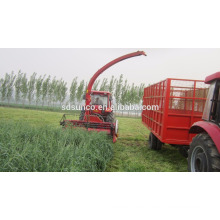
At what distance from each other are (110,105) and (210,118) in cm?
435

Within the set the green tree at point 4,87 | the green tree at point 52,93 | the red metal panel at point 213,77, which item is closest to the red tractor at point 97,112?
the red metal panel at point 213,77

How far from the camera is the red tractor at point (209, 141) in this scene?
6.84 feet

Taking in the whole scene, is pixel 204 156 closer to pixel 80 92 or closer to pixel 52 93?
pixel 80 92

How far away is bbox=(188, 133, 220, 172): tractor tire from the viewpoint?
2042 mm

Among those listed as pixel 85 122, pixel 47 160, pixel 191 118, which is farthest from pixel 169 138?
pixel 85 122

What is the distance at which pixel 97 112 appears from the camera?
20.8ft

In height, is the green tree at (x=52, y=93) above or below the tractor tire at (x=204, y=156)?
above

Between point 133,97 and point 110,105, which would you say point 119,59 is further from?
point 133,97

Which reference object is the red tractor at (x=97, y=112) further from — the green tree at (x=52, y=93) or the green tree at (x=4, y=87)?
the green tree at (x=52, y=93)

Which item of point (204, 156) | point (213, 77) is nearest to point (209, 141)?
point (204, 156)

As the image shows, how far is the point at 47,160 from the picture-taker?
2.54 meters

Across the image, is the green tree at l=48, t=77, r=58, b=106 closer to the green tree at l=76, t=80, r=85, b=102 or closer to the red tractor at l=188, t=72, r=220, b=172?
the green tree at l=76, t=80, r=85, b=102

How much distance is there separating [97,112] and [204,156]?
4.45 metres

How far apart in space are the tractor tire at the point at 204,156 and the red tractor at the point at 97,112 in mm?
2940
